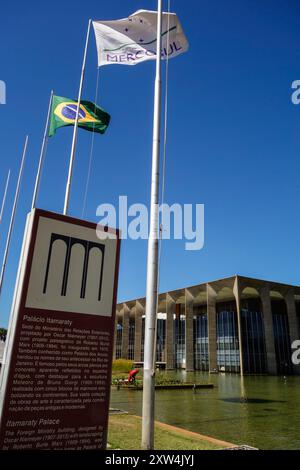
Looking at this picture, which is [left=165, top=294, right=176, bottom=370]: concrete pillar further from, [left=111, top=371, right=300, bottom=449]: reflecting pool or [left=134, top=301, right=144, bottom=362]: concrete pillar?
[left=111, top=371, right=300, bottom=449]: reflecting pool

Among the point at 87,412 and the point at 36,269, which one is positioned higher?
the point at 36,269

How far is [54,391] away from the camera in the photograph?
4164 millimetres

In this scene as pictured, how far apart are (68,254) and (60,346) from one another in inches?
46.6

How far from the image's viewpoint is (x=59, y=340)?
437cm

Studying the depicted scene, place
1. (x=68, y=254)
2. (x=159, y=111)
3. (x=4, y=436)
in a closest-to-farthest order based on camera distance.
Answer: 1. (x=4, y=436)
2. (x=68, y=254)
3. (x=159, y=111)

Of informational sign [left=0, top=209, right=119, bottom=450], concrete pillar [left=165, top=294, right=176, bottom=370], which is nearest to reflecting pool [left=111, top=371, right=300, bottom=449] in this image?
informational sign [left=0, top=209, right=119, bottom=450]

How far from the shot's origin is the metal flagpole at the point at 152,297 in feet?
19.0

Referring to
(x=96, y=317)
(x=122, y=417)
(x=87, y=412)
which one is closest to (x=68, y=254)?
(x=96, y=317)

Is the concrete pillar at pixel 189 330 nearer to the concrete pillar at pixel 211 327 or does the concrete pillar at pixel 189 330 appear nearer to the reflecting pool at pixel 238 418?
the concrete pillar at pixel 211 327

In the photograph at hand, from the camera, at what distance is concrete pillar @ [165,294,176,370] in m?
53.3

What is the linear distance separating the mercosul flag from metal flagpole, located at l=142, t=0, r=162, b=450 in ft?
4.87

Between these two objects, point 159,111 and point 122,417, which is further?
point 122,417

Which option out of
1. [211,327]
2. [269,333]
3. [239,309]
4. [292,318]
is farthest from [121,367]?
[292,318]
